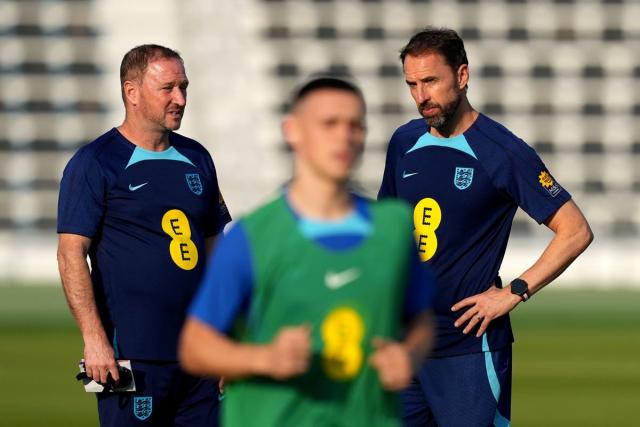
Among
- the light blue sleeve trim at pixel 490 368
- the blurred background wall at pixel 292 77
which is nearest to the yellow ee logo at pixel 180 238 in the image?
the light blue sleeve trim at pixel 490 368

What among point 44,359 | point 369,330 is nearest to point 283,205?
point 369,330

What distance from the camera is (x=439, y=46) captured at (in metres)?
6.03

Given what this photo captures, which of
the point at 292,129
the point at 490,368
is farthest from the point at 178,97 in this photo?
the point at 292,129

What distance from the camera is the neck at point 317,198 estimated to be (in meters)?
3.74

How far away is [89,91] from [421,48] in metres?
26.8

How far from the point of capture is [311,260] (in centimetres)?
370

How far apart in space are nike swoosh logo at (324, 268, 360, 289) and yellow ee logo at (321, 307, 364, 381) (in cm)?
7

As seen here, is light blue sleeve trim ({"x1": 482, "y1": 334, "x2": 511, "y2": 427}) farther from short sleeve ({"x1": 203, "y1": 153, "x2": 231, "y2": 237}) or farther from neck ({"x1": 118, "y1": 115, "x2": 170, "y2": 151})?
neck ({"x1": 118, "y1": 115, "x2": 170, "y2": 151})

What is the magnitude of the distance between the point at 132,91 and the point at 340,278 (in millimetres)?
2690

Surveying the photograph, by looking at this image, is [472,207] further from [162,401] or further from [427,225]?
[162,401]

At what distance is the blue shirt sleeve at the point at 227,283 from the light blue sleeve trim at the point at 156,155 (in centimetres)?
245

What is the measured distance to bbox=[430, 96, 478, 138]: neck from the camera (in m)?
6.16

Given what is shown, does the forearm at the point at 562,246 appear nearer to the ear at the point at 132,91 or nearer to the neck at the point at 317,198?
the ear at the point at 132,91

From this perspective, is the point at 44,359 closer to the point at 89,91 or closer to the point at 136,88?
the point at 136,88
